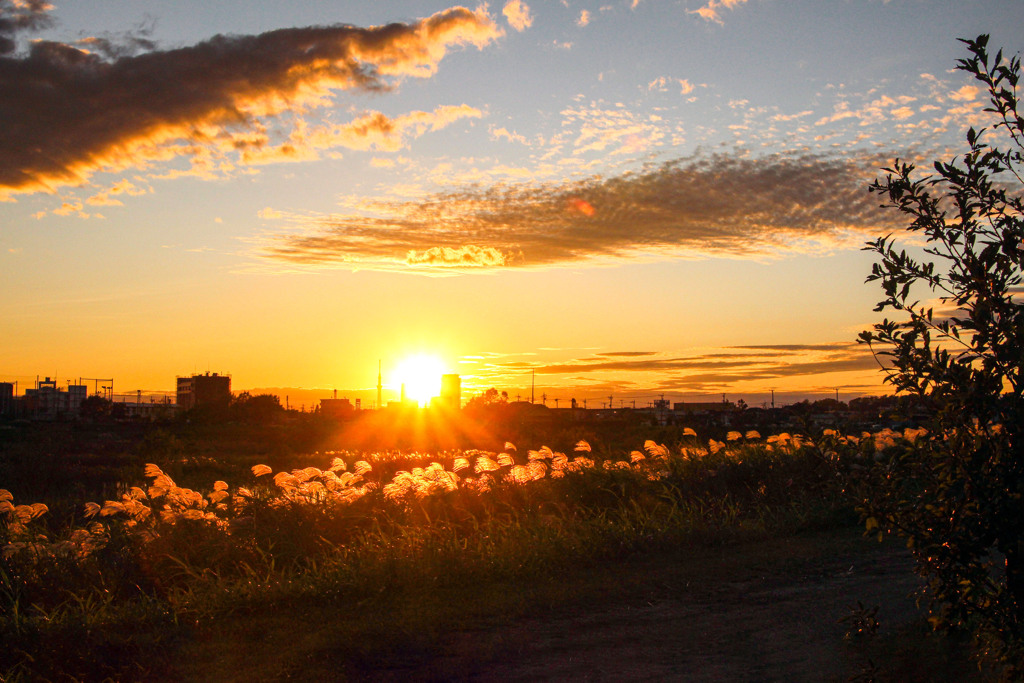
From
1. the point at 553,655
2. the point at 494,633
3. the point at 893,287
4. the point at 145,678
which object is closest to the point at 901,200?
the point at 893,287

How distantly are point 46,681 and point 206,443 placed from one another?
30.4 meters

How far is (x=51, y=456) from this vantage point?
20812mm

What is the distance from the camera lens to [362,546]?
8.08m

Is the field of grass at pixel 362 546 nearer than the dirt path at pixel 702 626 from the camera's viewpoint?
No

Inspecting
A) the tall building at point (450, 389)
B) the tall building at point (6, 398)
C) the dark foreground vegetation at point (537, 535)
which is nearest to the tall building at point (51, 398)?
the tall building at point (6, 398)

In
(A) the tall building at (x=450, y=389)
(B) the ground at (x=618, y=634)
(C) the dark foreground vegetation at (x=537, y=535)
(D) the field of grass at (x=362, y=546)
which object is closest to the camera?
(C) the dark foreground vegetation at (x=537, y=535)

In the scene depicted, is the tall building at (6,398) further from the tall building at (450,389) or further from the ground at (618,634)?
the ground at (618,634)

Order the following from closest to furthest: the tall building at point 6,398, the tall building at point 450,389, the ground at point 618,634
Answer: the ground at point 618,634, the tall building at point 450,389, the tall building at point 6,398

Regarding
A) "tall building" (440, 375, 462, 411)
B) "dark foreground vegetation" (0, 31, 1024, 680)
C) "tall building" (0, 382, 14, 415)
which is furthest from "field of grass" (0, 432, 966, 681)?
"tall building" (0, 382, 14, 415)

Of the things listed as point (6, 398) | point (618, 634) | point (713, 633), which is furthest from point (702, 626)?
point (6, 398)

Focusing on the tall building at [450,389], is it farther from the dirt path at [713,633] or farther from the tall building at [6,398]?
the dirt path at [713,633]

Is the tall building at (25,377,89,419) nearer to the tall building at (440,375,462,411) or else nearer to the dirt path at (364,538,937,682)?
the tall building at (440,375,462,411)

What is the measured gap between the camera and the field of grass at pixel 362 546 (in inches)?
219

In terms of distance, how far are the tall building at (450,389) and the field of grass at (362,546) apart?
42.4 metres
